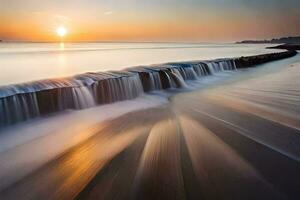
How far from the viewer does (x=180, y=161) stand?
4.35 meters

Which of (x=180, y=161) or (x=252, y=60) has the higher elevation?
(x=252, y=60)

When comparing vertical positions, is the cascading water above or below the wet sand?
above

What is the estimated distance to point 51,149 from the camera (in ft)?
16.7

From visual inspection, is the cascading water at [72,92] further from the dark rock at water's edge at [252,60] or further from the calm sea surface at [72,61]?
the dark rock at water's edge at [252,60]

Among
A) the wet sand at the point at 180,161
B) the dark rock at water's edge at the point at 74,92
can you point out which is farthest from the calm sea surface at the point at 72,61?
the wet sand at the point at 180,161

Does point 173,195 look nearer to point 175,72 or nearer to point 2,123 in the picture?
point 2,123

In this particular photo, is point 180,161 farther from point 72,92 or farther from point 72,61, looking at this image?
point 72,61

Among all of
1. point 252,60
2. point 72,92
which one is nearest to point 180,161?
point 72,92

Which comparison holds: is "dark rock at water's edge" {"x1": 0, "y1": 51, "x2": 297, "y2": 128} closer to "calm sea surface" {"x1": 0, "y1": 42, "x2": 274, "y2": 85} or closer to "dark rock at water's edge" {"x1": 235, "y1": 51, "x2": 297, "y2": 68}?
"calm sea surface" {"x1": 0, "y1": 42, "x2": 274, "y2": 85}

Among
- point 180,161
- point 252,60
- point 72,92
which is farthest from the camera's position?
point 252,60

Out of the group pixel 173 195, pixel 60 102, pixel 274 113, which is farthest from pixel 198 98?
pixel 173 195

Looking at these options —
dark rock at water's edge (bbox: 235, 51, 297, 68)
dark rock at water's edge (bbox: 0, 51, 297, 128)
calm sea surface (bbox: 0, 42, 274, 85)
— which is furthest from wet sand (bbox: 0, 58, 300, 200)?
dark rock at water's edge (bbox: 235, 51, 297, 68)

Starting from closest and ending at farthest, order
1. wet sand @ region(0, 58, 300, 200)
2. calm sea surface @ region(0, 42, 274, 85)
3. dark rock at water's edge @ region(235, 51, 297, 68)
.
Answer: wet sand @ region(0, 58, 300, 200) → calm sea surface @ region(0, 42, 274, 85) → dark rock at water's edge @ region(235, 51, 297, 68)

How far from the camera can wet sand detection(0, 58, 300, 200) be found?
11.6 feet
